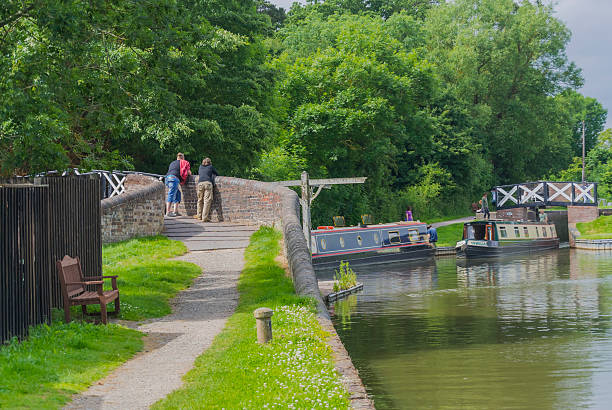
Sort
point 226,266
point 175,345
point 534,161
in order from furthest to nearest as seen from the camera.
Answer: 1. point 534,161
2. point 226,266
3. point 175,345

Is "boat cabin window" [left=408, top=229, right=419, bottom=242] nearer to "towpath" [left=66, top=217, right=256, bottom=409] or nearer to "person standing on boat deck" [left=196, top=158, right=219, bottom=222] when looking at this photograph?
"person standing on boat deck" [left=196, top=158, right=219, bottom=222]

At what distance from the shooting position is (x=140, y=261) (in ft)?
52.3

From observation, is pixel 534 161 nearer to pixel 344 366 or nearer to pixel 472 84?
pixel 472 84

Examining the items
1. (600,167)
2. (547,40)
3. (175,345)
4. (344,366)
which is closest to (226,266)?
(175,345)

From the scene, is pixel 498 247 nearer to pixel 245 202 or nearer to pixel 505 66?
pixel 505 66

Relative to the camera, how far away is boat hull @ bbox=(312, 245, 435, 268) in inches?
1209

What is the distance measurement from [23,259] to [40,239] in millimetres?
686

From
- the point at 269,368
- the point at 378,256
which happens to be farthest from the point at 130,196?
the point at 378,256

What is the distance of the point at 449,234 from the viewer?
4144 centimetres

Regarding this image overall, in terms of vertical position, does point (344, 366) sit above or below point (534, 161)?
below

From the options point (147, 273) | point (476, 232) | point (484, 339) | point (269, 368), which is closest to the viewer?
point (269, 368)

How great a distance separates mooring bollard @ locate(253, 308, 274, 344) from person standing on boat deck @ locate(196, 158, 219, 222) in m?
12.4

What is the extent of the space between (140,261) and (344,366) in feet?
28.8

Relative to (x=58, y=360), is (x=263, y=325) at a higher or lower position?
higher
